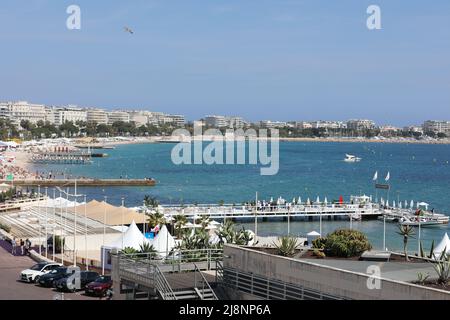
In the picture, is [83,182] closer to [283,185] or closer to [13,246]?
[283,185]

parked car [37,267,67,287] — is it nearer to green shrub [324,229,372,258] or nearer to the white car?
the white car

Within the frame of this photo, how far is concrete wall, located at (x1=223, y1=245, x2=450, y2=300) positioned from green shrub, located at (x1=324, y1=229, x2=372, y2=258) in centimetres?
204

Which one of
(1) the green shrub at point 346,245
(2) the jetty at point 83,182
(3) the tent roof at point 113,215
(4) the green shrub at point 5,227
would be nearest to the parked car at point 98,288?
(1) the green shrub at point 346,245

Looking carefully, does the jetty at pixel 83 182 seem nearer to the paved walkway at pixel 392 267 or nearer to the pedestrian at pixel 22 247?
the pedestrian at pixel 22 247

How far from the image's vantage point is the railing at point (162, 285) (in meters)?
13.6

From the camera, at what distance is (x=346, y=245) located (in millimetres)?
14594

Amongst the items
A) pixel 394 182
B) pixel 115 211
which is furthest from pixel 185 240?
pixel 394 182

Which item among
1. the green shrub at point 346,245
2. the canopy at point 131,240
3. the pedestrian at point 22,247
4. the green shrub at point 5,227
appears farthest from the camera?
the green shrub at point 5,227

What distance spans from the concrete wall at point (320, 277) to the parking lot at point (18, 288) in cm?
511

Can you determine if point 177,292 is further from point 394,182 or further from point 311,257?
point 394,182

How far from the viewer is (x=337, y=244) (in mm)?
14617

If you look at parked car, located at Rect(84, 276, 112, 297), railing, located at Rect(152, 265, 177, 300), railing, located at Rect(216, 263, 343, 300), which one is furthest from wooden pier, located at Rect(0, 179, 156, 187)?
railing, located at Rect(216, 263, 343, 300)

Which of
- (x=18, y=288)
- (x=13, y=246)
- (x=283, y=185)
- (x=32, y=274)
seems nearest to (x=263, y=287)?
(x=18, y=288)
